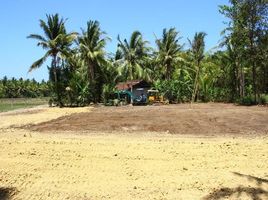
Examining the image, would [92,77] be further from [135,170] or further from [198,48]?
[135,170]

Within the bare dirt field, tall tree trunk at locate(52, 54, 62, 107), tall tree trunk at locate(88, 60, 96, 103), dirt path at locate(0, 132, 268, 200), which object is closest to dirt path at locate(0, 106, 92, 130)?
the bare dirt field

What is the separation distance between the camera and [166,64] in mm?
51938

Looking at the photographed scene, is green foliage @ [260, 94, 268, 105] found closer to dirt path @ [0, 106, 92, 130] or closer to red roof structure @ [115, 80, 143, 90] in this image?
dirt path @ [0, 106, 92, 130]

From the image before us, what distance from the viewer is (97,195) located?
27.2 ft

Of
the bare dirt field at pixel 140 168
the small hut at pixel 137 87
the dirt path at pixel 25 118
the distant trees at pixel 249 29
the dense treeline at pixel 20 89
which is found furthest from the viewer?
the dense treeline at pixel 20 89

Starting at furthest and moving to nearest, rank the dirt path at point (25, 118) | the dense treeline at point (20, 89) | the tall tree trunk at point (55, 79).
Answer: the dense treeline at point (20, 89) → the tall tree trunk at point (55, 79) → the dirt path at point (25, 118)

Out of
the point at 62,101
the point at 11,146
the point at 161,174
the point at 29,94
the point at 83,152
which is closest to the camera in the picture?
the point at 161,174

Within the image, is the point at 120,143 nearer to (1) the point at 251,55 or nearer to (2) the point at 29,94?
(1) the point at 251,55

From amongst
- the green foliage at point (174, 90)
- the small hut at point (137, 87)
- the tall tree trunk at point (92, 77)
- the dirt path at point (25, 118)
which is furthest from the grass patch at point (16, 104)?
the green foliage at point (174, 90)

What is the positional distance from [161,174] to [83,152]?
3.31 meters

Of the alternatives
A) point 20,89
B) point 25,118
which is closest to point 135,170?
point 25,118

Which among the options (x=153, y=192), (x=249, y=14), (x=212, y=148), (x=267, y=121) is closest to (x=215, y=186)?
(x=153, y=192)

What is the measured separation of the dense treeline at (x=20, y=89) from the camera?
93.9 m

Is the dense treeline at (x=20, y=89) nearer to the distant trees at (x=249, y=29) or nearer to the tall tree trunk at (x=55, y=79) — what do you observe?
the tall tree trunk at (x=55, y=79)
